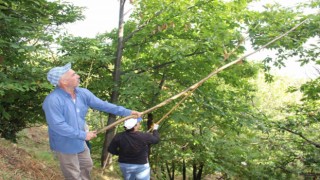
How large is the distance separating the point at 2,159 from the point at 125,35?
18.5 feet

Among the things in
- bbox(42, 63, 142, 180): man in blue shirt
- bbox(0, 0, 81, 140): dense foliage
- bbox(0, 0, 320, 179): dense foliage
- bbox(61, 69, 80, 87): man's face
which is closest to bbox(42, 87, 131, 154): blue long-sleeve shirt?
bbox(42, 63, 142, 180): man in blue shirt

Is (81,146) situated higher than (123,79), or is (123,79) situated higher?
(123,79)

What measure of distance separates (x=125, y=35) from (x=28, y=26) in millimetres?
4372

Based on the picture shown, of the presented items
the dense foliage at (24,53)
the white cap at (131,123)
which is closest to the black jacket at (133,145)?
the white cap at (131,123)

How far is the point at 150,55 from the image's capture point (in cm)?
902

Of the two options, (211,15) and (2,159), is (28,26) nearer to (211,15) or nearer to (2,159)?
(2,159)

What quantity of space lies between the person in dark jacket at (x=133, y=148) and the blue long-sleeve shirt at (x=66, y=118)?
105cm

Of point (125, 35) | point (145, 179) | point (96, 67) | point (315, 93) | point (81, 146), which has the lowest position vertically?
point (145, 179)

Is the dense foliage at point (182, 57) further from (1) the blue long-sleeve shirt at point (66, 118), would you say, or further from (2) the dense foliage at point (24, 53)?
(1) the blue long-sleeve shirt at point (66, 118)

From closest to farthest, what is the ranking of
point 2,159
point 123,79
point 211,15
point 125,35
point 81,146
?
1. point 81,146
2. point 2,159
3. point 211,15
4. point 123,79
5. point 125,35

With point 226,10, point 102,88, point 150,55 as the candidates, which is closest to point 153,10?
point 150,55

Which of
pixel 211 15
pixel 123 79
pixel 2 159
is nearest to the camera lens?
pixel 2 159

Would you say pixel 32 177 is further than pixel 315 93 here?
No

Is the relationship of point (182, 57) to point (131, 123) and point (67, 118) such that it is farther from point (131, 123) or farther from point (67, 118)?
point (67, 118)
